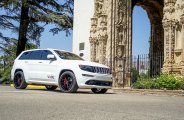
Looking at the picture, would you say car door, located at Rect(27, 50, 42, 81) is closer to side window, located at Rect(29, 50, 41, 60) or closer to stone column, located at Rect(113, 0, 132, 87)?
side window, located at Rect(29, 50, 41, 60)

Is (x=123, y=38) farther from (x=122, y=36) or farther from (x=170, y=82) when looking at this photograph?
(x=170, y=82)

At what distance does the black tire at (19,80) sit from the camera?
16359 millimetres

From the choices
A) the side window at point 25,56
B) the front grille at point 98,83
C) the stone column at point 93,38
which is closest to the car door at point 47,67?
the side window at point 25,56

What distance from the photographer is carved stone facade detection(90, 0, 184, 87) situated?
19.1m

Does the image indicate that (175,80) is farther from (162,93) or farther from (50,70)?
(50,70)

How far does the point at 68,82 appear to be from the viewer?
47.0ft

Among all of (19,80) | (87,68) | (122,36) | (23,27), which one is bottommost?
(19,80)

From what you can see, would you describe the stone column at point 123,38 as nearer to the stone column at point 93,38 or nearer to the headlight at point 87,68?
the stone column at point 93,38

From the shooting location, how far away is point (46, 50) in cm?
1570

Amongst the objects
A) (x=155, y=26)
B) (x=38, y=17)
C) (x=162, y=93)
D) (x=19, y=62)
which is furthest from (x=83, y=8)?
(x=162, y=93)

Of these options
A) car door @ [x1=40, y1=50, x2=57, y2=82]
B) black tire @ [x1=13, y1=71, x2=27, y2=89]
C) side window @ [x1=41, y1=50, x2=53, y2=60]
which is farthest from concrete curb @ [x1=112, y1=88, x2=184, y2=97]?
black tire @ [x1=13, y1=71, x2=27, y2=89]

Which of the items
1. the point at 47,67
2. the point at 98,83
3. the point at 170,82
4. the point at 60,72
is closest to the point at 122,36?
the point at 170,82

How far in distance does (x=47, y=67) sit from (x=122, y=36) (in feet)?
29.2

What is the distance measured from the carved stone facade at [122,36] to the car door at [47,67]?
21.3 ft
